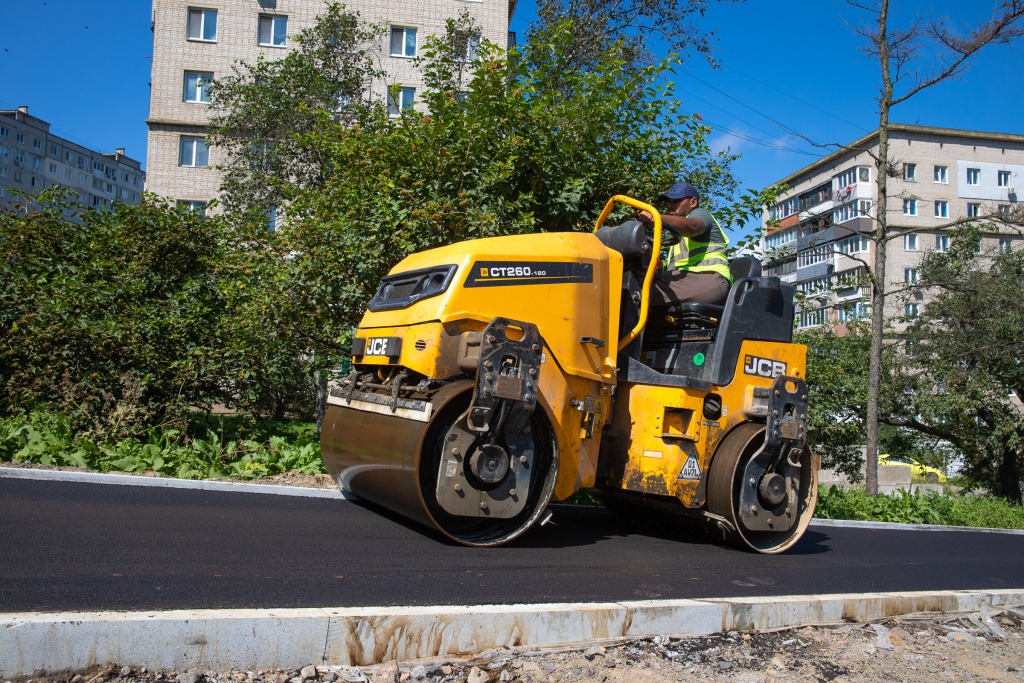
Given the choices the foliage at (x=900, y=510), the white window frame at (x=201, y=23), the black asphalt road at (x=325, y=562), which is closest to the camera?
the black asphalt road at (x=325, y=562)

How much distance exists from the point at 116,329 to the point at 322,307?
221 cm

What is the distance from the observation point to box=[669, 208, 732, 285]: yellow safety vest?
592 cm

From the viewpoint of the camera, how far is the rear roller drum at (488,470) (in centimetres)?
442

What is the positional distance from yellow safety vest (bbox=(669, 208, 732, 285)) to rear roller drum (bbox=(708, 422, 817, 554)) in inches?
45.2

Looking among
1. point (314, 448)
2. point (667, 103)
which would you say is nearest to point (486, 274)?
A: point (314, 448)

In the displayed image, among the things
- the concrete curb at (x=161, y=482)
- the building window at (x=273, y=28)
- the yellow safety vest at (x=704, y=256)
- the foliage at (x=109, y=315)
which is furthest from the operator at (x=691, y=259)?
the building window at (x=273, y=28)

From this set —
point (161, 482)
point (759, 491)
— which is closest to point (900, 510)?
point (759, 491)

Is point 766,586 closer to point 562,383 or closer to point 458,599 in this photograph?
point 562,383

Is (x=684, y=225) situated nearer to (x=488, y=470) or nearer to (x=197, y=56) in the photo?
(x=488, y=470)

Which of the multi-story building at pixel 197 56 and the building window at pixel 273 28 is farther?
the building window at pixel 273 28

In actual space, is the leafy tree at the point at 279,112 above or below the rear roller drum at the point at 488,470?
above

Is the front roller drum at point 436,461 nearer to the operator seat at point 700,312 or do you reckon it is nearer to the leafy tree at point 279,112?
the operator seat at point 700,312

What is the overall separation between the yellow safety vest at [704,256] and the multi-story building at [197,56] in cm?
2911

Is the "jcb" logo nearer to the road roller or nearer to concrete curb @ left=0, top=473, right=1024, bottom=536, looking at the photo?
the road roller
